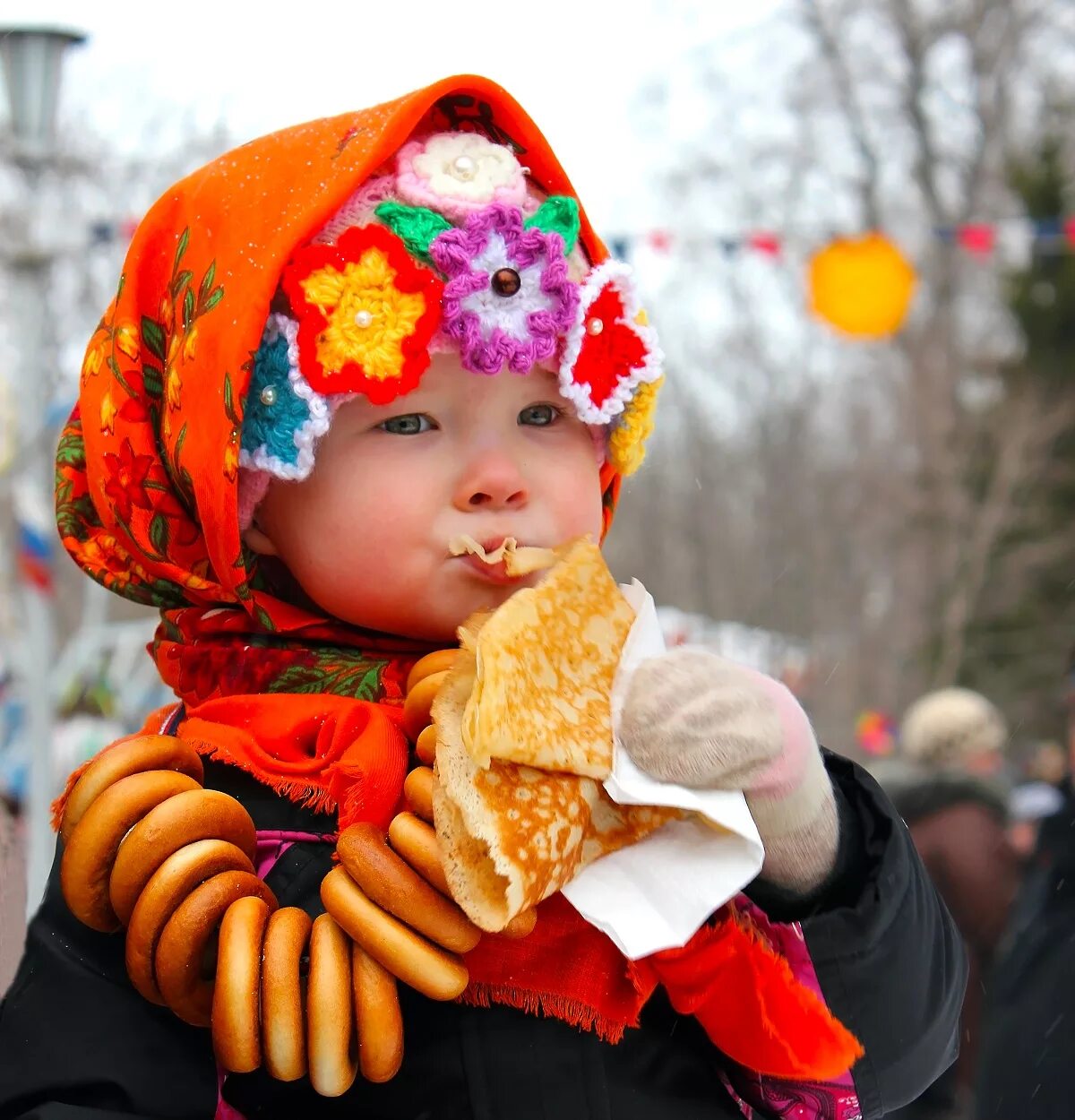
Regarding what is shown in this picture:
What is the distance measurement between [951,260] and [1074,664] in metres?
15.2

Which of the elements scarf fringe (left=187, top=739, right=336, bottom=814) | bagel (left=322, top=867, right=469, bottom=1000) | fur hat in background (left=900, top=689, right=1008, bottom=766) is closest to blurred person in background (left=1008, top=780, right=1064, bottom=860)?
fur hat in background (left=900, top=689, right=1008, bottom=766)

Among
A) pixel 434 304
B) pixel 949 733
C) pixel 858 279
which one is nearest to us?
pixel 434 304

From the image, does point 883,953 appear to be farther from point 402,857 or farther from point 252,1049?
point 252,1049

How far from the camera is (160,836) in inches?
55.7

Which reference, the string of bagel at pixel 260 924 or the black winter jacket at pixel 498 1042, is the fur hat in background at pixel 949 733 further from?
the string of bagel at pixel 260 924

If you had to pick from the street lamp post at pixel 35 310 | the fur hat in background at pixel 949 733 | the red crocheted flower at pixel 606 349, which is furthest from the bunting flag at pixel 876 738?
the red crocheted flower at pixel 606 349

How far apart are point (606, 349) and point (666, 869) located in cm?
70

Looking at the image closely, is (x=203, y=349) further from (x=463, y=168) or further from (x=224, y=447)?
(x=463, y=168)

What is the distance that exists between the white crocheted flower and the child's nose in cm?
32

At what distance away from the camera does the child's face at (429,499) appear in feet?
5.51

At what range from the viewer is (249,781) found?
1.67 metres

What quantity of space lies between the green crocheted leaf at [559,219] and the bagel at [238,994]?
893 mm

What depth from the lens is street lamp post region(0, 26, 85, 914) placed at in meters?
6.03

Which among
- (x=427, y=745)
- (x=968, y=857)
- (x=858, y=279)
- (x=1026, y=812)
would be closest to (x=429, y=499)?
(x=427, y=745)
